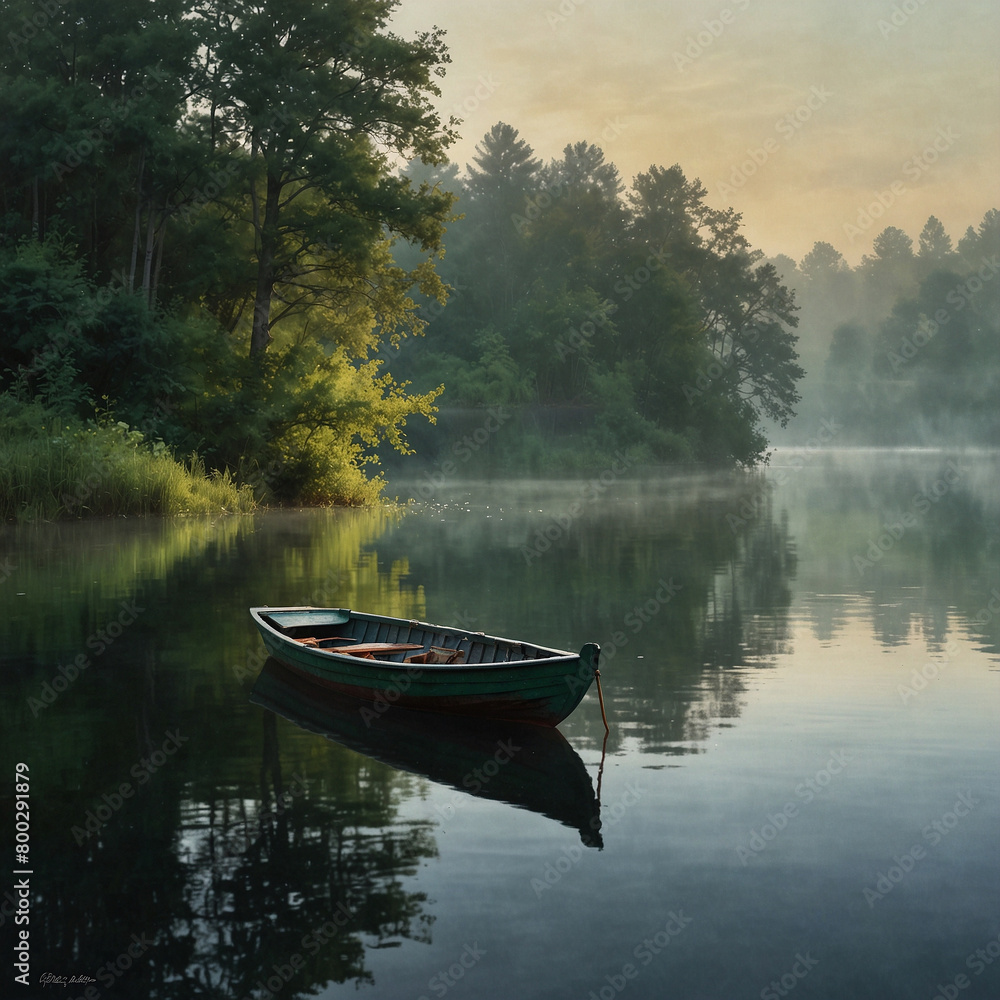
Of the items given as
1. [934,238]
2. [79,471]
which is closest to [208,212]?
[79,471]

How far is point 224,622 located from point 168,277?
82.9ft

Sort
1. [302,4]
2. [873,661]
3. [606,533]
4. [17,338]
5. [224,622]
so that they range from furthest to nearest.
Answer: [302,4] → [17,338] → [606,533] → [224,622] → [873,661]

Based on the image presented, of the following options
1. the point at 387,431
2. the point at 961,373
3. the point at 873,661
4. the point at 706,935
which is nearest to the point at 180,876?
the point at 706,935

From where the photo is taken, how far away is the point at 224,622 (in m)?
17.4

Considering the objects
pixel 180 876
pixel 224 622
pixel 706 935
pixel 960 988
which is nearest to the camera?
pixel 960 988

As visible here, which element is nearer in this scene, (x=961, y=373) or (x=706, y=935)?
(x=706, y=935)

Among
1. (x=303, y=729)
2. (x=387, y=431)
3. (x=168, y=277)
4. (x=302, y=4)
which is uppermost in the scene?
(x=302, y=4)

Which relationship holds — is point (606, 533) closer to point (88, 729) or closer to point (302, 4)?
point (302, 4)
